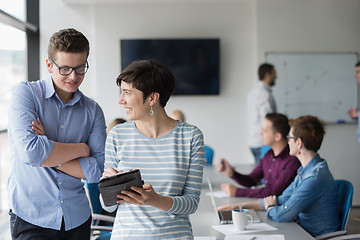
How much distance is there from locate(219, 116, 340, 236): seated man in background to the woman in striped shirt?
1036 mm

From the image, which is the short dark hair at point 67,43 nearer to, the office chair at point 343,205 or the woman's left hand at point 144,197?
the woman's left hand at point 144,197

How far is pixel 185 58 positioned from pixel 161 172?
15.2 feet

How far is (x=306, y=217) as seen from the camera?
2529 mm

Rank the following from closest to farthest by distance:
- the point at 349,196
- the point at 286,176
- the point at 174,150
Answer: the point at 174,150, the point at 349,196, the point at 286,176

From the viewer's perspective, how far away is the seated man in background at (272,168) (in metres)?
3.01

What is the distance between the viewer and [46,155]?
1687 mm

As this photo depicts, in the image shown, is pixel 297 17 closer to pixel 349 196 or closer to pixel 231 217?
pixel 349 196

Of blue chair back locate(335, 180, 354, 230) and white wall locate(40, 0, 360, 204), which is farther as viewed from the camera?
white wall locate(40, 0, 360, 204)

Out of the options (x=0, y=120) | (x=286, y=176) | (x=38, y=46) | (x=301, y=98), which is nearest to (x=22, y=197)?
(x=286, y=176)

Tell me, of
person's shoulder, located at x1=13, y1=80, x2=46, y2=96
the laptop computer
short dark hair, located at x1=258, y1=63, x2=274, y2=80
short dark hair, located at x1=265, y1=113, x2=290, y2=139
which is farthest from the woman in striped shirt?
short dark hair, located at x1=258, y1=63, x2=274, y2=80

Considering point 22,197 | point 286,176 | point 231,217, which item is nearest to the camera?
point 22,197

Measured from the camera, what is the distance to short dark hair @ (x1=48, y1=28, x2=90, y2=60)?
1.68 meters

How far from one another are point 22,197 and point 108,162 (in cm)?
47

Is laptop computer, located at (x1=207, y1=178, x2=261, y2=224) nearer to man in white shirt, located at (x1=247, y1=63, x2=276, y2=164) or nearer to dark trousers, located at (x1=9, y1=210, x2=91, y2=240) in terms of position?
dark trousers, located at (x1=9, y1=210, x2=91, y2=240)
